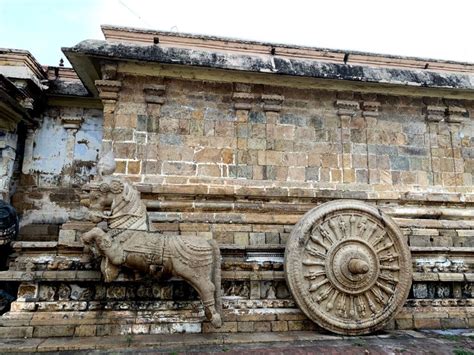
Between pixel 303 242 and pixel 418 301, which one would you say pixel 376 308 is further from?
pixel 303 242

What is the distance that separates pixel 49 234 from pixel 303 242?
5.24 m

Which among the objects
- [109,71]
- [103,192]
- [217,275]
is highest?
[109,71]

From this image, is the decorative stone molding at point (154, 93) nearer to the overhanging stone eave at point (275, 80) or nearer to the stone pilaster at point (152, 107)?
the stone pilaster at point (152, 107)

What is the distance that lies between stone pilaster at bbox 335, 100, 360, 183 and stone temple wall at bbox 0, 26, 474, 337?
2 cm

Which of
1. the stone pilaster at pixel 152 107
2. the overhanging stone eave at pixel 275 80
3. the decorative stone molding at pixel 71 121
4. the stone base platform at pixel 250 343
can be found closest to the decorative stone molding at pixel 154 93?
the stone pilaster at pixel 152 107

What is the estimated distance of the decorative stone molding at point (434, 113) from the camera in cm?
791

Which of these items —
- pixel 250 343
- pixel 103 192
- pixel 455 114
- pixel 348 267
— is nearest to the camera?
pixel 250 343

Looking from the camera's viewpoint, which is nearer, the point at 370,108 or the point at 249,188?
the point at 249,188

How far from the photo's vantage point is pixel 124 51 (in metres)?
6.66

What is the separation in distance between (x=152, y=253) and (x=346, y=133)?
413cm

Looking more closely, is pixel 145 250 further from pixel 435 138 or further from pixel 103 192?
pixel 435 138

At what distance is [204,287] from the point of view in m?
5.38

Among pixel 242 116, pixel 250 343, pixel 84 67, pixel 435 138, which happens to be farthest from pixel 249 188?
pixel 435 138

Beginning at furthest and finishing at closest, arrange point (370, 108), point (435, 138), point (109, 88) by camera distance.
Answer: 1. point (435, 138)
2. point (370, 108)
3. point (109, 88)
